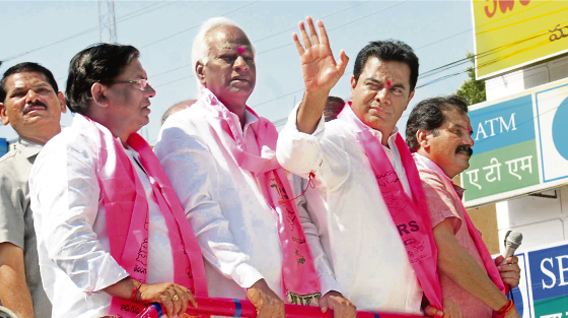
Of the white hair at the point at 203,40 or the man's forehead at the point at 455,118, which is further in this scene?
the man's forehead at the point at 455,118

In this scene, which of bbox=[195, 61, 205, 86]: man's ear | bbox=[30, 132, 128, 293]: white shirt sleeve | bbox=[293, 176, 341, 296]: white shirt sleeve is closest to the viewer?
bbox=[30, 132, 128, 293]: white shirt sleeve

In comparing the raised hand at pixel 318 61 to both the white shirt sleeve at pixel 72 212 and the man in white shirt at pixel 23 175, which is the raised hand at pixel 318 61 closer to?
the white shirt sleeve at pixel 72 212

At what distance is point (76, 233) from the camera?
9.80ft

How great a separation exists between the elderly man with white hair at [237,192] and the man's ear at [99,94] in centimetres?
33

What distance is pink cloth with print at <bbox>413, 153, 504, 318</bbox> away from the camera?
414 cm

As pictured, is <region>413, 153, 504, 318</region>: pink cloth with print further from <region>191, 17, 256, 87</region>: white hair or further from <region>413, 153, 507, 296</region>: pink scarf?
<region>191, 17, 256, 87</region>: white hair

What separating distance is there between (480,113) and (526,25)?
4.55ft

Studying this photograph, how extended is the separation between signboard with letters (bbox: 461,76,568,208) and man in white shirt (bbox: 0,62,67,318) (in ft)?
25.9

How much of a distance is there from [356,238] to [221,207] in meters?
0.67

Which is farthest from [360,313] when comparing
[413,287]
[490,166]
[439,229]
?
[490,166]

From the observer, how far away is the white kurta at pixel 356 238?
3.77 meters

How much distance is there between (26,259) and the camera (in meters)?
3.62

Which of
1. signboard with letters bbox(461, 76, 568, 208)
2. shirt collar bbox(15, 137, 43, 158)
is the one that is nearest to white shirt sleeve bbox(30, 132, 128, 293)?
shirt collar bbox(15, 137, 43, 158)

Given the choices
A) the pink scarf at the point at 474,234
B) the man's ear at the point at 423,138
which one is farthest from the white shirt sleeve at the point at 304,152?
the man's ear at the point at 423,138
